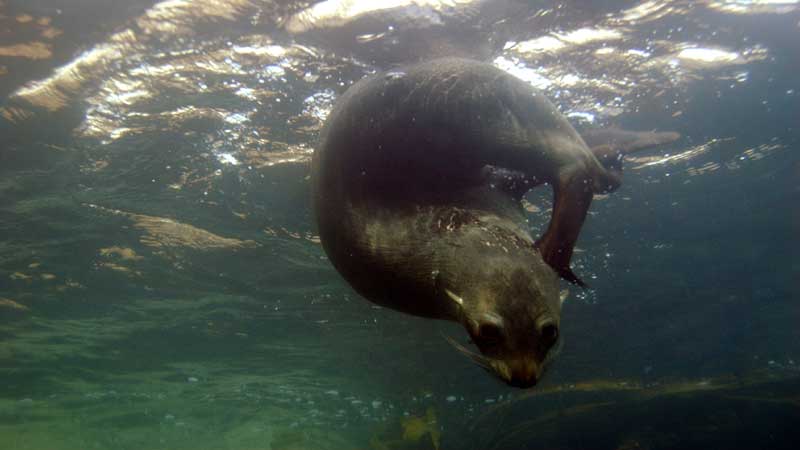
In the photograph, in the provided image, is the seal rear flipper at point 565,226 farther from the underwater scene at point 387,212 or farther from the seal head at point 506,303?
the seal head at point 506,303

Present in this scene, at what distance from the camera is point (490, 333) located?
174cm

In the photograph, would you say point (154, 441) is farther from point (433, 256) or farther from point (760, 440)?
point (433, 256)

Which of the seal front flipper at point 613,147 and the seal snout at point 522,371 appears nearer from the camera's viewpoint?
the seal snout at point 522,371

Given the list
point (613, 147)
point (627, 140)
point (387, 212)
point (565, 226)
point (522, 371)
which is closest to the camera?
point (522, 371)

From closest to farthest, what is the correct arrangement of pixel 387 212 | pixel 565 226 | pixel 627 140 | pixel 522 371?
pixel 522 371 < pixel 565 226 < pixel 387 212 < pixel 627 140

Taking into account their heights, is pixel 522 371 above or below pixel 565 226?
below

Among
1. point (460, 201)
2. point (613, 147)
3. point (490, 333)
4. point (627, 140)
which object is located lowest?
point (627, 140)

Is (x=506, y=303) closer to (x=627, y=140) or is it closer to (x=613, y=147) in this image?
(x=613, y=147)

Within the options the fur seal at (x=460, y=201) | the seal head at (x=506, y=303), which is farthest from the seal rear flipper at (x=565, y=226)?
the seal head at (x=506, y=303)

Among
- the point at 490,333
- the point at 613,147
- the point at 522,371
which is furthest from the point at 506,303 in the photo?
the point at 613,147

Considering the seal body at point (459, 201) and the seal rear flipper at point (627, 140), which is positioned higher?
the seal body at point (459, 201)

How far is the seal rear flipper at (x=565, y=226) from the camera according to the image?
2.14 m

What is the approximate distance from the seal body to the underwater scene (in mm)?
28

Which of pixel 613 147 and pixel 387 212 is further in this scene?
pixel 613 147
